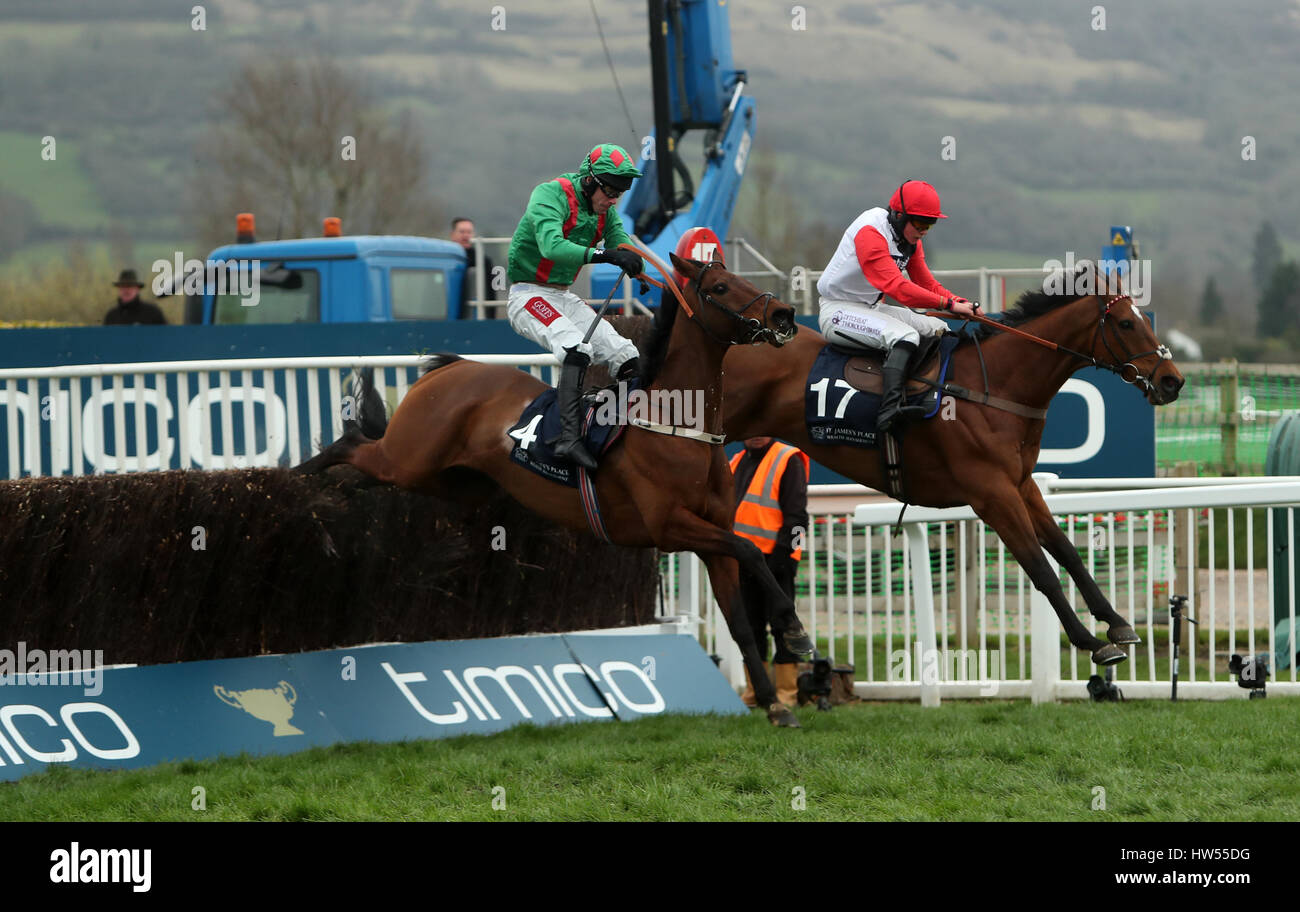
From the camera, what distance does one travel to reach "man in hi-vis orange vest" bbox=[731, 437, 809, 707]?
7.83m

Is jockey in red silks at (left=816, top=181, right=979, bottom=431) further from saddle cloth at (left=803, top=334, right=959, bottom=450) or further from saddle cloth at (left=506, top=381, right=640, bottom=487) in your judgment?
saddle cloth at (left=506, top=381, right=640, bottom=487)

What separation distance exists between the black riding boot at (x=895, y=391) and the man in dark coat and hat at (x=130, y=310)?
333 inches

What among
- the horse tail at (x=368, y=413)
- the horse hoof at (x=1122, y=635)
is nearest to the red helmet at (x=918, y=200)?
the horse hoof at (x=1122, y=635)

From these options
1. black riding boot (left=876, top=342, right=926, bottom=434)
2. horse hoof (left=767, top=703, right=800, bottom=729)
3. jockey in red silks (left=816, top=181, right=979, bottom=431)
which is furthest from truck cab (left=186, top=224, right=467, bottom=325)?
horse hoof (left=767, top=703, right=800, bottom=729)

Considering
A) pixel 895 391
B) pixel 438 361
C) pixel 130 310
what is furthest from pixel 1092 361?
pixel 130 310

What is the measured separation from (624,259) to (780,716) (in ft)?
6.78

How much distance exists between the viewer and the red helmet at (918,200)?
6988 mm

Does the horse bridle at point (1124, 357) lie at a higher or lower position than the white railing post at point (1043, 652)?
higher

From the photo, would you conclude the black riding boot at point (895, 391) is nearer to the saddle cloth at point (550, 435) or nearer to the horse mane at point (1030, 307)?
the horse mane at point (1030, 307)

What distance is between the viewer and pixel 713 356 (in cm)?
648

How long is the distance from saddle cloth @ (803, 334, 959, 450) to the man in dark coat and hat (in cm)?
812

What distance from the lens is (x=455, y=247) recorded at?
1497 cm

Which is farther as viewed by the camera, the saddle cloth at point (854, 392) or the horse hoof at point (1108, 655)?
the saddle cloth at point (854, 392)

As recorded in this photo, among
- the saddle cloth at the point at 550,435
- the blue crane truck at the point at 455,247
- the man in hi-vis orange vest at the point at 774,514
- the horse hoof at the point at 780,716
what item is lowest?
the horse hoof at the point at 780,716
